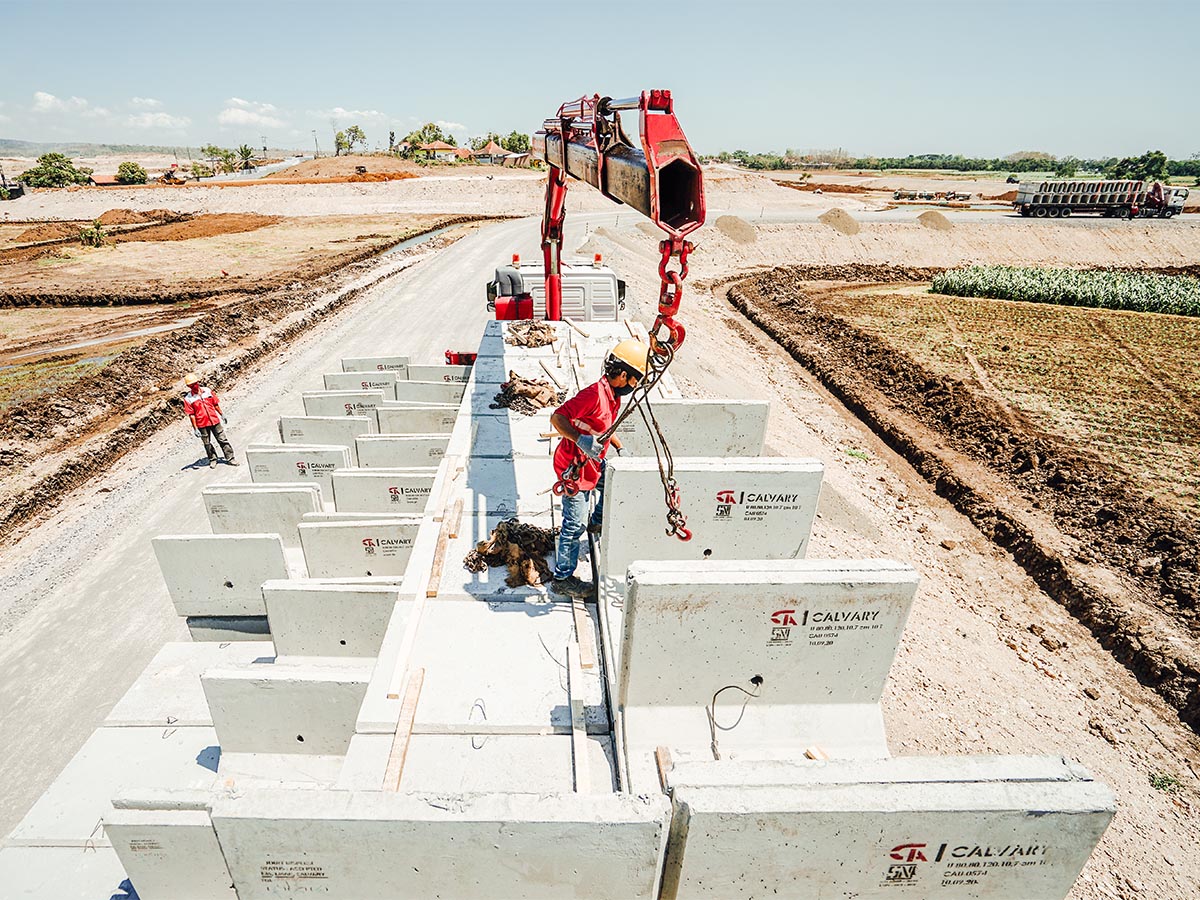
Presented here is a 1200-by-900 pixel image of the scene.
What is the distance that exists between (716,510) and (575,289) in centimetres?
1030

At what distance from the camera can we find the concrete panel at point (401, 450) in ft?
34.2

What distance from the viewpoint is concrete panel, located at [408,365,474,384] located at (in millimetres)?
14742

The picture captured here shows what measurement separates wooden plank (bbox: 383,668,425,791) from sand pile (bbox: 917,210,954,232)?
45.5m

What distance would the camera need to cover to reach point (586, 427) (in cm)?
591

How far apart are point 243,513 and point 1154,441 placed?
1984 cm

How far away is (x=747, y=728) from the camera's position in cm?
514

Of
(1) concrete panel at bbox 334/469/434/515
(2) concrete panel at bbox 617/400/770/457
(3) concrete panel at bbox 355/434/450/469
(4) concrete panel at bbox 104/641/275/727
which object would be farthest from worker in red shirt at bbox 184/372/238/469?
(2) concrete panel at bbox 617/400/770/457

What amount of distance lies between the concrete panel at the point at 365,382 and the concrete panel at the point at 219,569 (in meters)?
6.25

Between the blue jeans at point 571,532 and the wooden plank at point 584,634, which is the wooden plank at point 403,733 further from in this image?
the blue jeans at point 571,532

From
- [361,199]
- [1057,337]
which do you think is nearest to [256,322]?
[1057,337]

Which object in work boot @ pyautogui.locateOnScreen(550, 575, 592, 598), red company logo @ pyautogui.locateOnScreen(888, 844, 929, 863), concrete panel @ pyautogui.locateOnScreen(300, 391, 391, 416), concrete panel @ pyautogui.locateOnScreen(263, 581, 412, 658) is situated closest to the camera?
red company logo @ pyautogui.locateOnScreen(888, 844, 929, 863)

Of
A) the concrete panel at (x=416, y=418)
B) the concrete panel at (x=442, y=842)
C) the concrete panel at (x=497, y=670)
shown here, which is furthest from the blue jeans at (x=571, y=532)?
the concrete panel at (x=416, y=418)

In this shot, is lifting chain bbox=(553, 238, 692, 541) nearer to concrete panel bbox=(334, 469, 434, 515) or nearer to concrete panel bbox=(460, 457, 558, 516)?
concrete panel bbox=(460, 457, 558, 516)

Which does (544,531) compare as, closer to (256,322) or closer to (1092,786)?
(1092,786)
